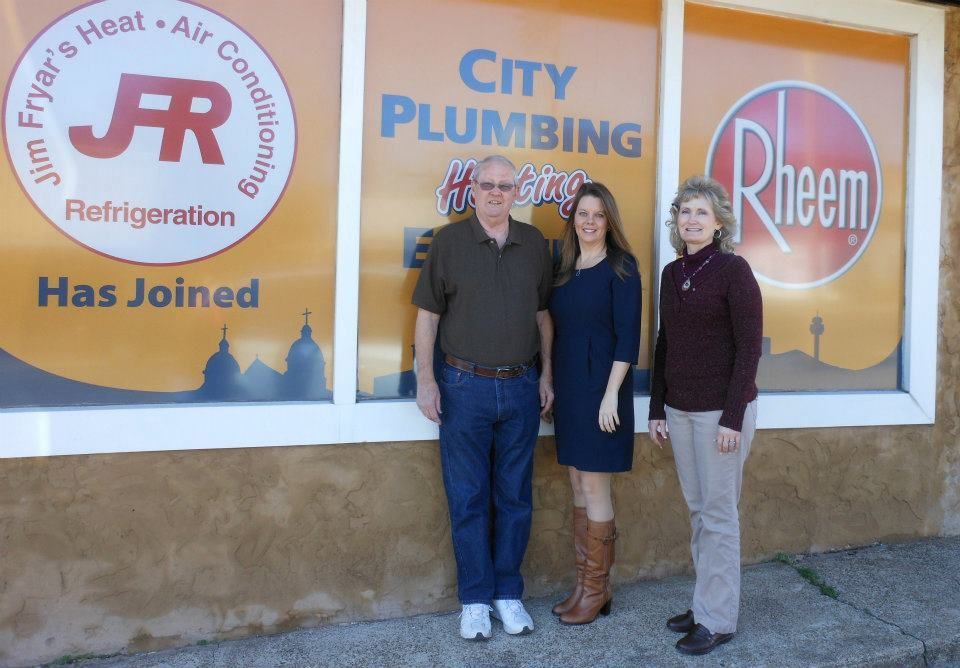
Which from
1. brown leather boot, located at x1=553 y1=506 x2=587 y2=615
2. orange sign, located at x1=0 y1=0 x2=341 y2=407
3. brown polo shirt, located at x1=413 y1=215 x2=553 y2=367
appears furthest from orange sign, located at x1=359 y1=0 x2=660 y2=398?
brown leather boot, located at x1=553 y1=506 x2=587 y2=615

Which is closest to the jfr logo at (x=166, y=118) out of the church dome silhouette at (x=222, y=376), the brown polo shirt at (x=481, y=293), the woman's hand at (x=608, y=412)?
the church dome silhouette at (x=222, y=376)

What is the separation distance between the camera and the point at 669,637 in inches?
122

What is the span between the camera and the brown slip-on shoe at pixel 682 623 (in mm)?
3150

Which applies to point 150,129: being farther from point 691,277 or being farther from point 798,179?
point 798,179

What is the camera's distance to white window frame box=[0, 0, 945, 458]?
2.98m

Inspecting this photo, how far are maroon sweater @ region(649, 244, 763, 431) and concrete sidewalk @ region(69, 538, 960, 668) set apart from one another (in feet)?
3.27

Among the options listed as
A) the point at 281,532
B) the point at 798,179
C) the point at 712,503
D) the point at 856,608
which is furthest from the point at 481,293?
the point at 856,608

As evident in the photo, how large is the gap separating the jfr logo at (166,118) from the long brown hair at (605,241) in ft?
5.02

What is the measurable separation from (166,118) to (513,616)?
255 centimetres

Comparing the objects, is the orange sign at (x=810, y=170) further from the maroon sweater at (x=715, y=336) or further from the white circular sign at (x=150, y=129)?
the white circular sign at (x=150, y=129)

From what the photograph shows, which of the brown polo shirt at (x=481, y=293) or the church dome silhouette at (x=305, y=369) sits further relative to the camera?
the church dome silhouette at (x=305, y=369)

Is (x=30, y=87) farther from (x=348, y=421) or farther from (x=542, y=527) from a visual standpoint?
(x=542, y=527)

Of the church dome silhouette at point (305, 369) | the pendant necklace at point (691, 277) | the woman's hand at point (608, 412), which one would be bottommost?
the woman's hand at point (608, 412)

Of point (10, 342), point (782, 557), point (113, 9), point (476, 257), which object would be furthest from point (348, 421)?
point (782, 557)
